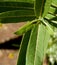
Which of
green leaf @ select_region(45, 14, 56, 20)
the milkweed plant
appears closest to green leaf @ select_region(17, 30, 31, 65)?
the milkweed plant

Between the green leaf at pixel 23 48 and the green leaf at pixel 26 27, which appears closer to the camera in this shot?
the green leaf at pixel 26 27

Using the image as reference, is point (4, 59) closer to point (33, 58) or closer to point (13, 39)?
point (13, 39)

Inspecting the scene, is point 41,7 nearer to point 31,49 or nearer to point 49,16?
point 49,16

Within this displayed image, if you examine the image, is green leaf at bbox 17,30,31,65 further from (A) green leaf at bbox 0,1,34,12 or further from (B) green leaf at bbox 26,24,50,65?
(A) green leaf at bbox 0,1,34,12

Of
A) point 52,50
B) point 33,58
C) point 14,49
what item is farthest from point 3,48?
point 33,58

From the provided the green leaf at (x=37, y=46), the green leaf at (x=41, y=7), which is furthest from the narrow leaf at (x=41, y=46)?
the green leaf at (x=41, y=7)

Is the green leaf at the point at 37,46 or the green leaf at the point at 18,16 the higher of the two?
the green leaf at the point at 18,16

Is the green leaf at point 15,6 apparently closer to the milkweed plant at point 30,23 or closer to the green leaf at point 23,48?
the milkweed plant at point 30,23
